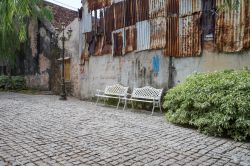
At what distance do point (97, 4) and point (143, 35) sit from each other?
3.56 meters

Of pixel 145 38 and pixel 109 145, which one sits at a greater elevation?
pixel 145 38

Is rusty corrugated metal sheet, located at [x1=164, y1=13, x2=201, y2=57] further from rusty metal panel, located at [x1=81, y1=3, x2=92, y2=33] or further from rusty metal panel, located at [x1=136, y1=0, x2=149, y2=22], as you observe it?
rusty metal panel, located at [x1=81, y1=3, x2=92, y2=33]

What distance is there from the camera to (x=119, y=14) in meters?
11.5

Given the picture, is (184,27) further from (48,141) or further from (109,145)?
(48,141)

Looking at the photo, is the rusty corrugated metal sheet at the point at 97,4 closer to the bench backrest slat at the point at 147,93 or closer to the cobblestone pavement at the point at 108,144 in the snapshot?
the bench backrest slat at the point at 147,93

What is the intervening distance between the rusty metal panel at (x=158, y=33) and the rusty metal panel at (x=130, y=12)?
1073mm

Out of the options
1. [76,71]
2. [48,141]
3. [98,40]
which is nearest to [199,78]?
[48,141]

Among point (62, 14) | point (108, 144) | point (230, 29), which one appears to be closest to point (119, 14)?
point (230, 29)

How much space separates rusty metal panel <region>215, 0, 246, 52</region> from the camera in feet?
24.7

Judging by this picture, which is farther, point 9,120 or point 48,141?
point 9,120

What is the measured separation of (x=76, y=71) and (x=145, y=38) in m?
5.50

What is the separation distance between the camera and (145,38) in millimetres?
10367

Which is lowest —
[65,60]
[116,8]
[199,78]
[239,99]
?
[239,99]

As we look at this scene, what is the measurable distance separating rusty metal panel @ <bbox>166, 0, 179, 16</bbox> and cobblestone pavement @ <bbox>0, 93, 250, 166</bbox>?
13.3ft
